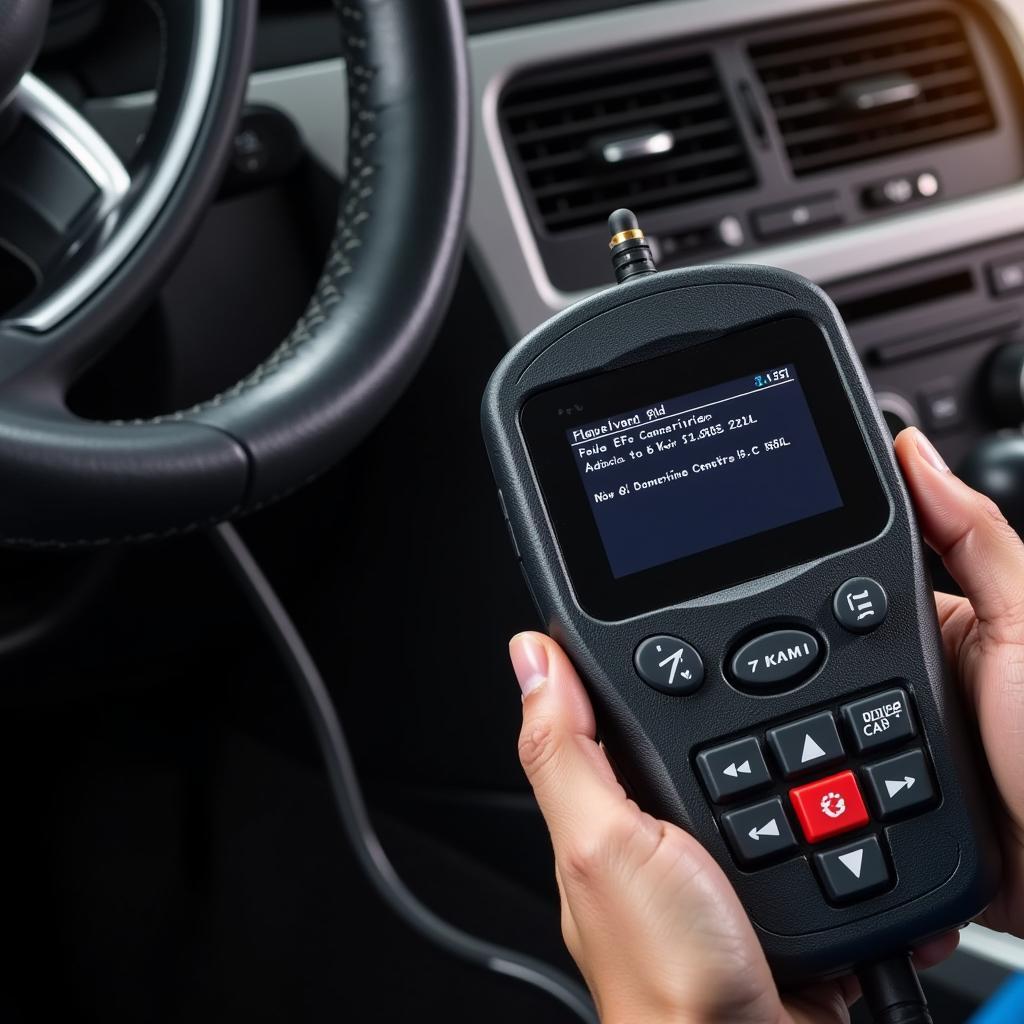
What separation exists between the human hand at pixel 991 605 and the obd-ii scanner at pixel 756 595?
0.01 m

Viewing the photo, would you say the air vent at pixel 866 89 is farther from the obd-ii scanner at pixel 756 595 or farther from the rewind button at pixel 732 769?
the rewind button at pixel 732 769

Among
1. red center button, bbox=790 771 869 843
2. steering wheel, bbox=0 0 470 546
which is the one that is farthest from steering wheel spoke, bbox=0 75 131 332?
red center button, bbox=790 771 869 843

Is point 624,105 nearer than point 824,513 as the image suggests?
No

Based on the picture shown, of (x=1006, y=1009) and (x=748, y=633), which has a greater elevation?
(x=748, y=633)

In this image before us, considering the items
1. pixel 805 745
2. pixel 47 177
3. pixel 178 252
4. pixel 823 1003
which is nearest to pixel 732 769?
pixel 805 745

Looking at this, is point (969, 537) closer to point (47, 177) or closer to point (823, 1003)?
point (823, 1003)

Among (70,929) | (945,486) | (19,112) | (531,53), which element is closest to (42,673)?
(70,929)

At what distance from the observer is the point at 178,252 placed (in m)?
0.72

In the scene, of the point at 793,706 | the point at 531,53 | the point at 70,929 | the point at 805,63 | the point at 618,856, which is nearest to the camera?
the point at 618,856

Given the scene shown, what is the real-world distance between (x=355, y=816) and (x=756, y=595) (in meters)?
0.61

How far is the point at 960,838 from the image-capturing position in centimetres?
69

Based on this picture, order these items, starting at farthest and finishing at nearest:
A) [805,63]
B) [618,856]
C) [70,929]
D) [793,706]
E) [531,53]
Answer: [70,929]
[805,63]
[531,53]
[793,706]
[618,856]

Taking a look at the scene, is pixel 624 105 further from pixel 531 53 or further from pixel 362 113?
pixel 362 113

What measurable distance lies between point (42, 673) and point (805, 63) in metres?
0.83
